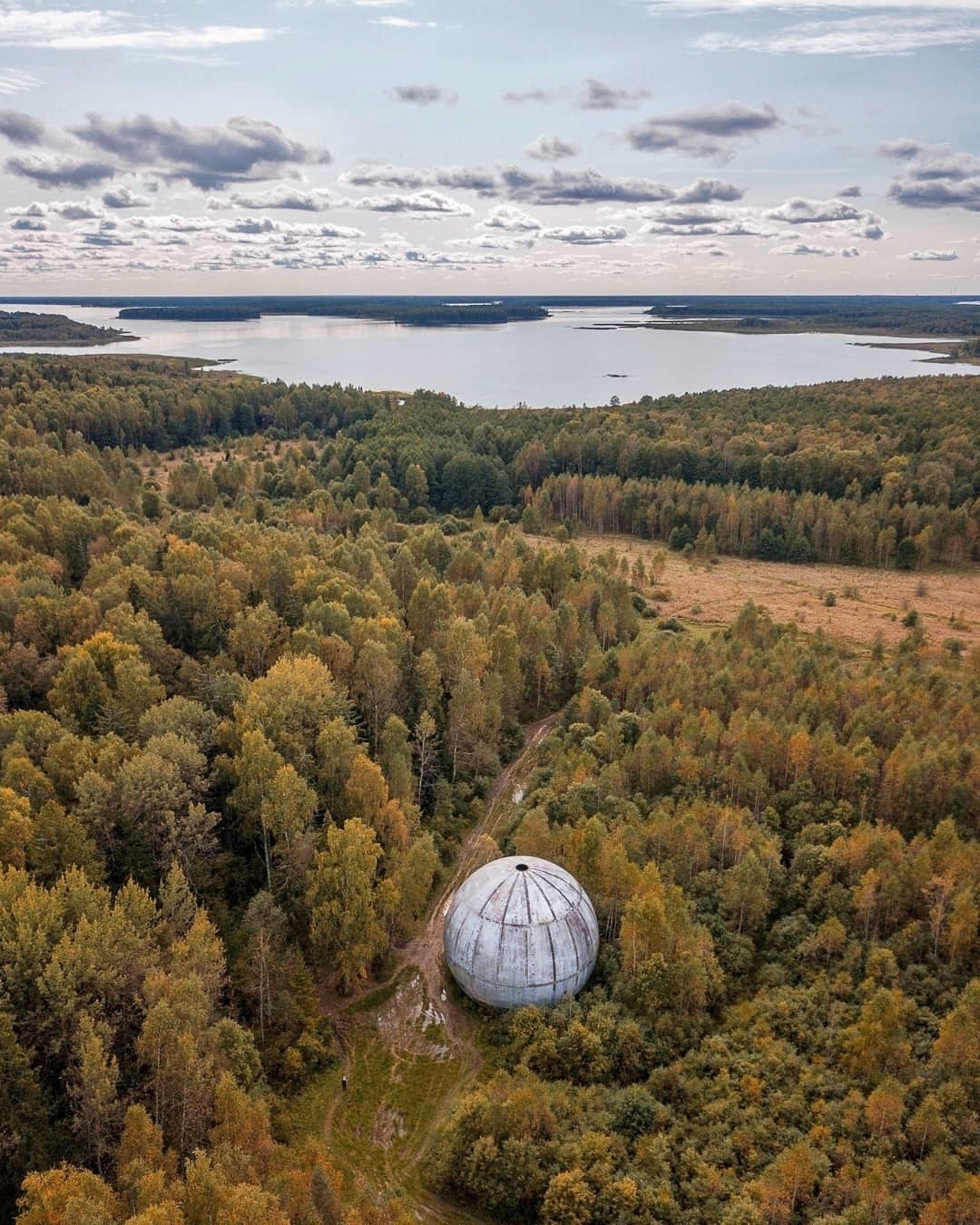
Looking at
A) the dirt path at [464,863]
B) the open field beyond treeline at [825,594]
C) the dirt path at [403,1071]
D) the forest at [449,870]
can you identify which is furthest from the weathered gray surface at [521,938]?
the open field beyond treeline at [825,594]

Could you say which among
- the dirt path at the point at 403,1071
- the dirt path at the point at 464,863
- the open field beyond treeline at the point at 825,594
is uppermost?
the open field beyond treeline at the point at 825,594

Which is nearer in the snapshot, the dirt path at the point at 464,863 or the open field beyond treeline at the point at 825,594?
the dirt path at the point at 464,863

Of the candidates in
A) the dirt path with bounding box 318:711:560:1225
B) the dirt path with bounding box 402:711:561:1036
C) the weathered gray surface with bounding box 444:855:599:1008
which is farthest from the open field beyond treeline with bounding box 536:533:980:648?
the dirt path with bounding box 318:711:560:1225

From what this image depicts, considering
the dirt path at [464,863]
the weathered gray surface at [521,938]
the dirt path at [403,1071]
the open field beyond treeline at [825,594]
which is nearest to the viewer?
the dirt path at [403,1071]

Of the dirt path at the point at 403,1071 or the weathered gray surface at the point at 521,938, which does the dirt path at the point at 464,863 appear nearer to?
the dirt path at the point at 403,1071

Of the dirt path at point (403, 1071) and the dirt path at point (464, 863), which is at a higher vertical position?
the dirt path at point (464, 863)

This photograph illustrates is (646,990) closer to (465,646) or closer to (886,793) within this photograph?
(886,793)
